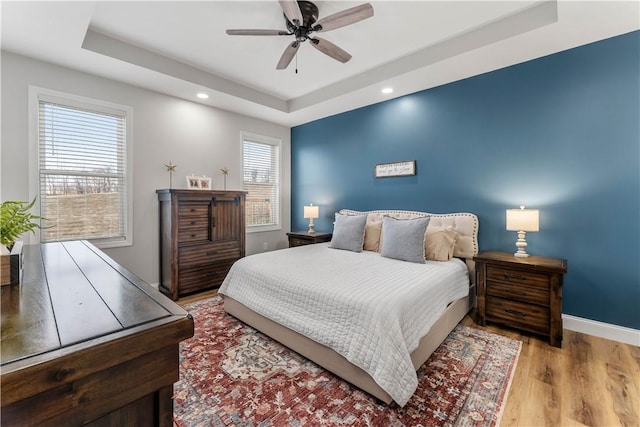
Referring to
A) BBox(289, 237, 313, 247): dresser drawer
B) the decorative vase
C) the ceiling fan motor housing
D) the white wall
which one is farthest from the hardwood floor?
the white wall

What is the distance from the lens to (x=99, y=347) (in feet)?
1.92

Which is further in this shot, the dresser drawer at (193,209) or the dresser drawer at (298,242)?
the dresser drawer at (298,242)

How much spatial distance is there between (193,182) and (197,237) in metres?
0.84

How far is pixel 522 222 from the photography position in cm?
268

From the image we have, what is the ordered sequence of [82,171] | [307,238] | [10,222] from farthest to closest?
[307,238] → [82,171] → [10,222]

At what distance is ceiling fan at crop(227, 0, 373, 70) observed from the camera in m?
2.05

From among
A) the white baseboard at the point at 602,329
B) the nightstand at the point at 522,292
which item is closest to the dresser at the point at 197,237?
the nightstand at the point at 522,292

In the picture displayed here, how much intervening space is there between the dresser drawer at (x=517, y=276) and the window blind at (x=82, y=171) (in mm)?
4283

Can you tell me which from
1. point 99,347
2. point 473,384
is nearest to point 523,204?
point 473,384

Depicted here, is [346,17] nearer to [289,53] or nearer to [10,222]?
[289,53]

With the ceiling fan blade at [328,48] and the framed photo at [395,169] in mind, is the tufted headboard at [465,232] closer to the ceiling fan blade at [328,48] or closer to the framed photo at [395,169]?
the framed photo at [395,169]

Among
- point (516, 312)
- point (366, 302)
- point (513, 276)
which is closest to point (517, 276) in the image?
point (513, 276)

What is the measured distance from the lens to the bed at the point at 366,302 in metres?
1.70

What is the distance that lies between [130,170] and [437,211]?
157 inches
